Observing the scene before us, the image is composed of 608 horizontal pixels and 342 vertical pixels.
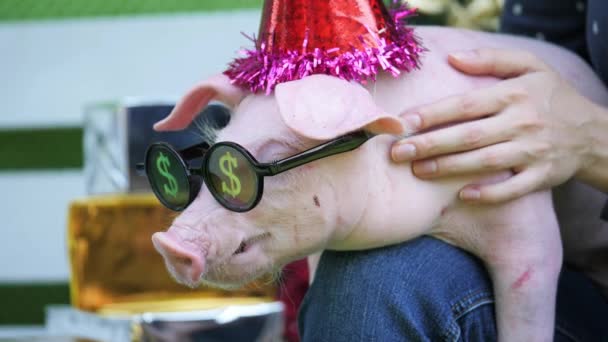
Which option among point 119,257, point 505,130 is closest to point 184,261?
point 505,130

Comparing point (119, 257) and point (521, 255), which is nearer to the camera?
point (521, 255)

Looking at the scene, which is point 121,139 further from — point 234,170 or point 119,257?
point 234,170

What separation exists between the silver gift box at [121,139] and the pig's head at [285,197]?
744 mm

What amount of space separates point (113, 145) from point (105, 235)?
233 mm

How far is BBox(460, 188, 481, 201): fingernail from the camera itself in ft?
2.72

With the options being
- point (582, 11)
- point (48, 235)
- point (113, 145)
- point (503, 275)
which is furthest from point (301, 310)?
point (48, 235)

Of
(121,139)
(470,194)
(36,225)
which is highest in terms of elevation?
(470,194)

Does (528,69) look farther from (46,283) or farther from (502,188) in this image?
(46,283)

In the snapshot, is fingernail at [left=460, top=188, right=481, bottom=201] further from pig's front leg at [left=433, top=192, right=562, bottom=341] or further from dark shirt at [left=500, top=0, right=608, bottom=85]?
dark shirt at [left=500, top=0, right=608, bottom=85]

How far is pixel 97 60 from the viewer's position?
251 cm

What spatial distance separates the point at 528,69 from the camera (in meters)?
0.89

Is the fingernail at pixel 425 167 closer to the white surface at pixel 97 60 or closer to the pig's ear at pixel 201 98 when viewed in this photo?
the pig's ear at pixel 201 98

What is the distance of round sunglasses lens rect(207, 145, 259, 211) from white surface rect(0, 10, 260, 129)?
5.62 ft

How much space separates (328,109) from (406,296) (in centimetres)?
23
